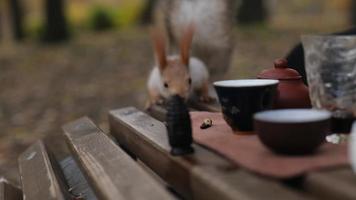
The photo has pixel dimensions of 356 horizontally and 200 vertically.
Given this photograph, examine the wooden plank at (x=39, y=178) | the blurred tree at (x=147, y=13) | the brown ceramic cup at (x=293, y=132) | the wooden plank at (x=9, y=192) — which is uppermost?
the brown ceramic cup at (x=293, y=132)

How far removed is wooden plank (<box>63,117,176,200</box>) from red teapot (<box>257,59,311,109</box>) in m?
0.35

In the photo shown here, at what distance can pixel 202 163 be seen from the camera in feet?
3.85

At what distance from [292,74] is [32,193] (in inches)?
25.2

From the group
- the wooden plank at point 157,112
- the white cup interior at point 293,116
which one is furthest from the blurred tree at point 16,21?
the white cup interior at point 293,116

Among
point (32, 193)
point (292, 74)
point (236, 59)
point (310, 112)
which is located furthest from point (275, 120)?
point (236, 59)

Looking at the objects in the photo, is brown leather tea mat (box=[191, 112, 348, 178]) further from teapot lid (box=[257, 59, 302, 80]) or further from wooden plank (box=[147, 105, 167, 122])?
wooden plank (box=[147, 105, 167, 122])

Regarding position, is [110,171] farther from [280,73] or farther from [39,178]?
[280,73]

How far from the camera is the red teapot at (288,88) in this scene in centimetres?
138

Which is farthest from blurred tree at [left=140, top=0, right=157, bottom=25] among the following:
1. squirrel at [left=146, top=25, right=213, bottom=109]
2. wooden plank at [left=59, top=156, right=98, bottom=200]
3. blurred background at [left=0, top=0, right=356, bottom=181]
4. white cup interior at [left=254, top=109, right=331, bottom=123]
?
white cup interior at [left=254, top=109, right=331, bottom=123]

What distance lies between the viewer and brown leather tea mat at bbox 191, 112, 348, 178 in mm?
1024

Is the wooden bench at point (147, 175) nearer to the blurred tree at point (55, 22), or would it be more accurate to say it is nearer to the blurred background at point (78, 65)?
the blurred background at point (78, 65)

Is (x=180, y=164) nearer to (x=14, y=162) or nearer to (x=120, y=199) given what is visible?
(x=120, y=199)

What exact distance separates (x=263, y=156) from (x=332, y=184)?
0.70 ft

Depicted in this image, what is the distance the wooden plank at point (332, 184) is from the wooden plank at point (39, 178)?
552mm
